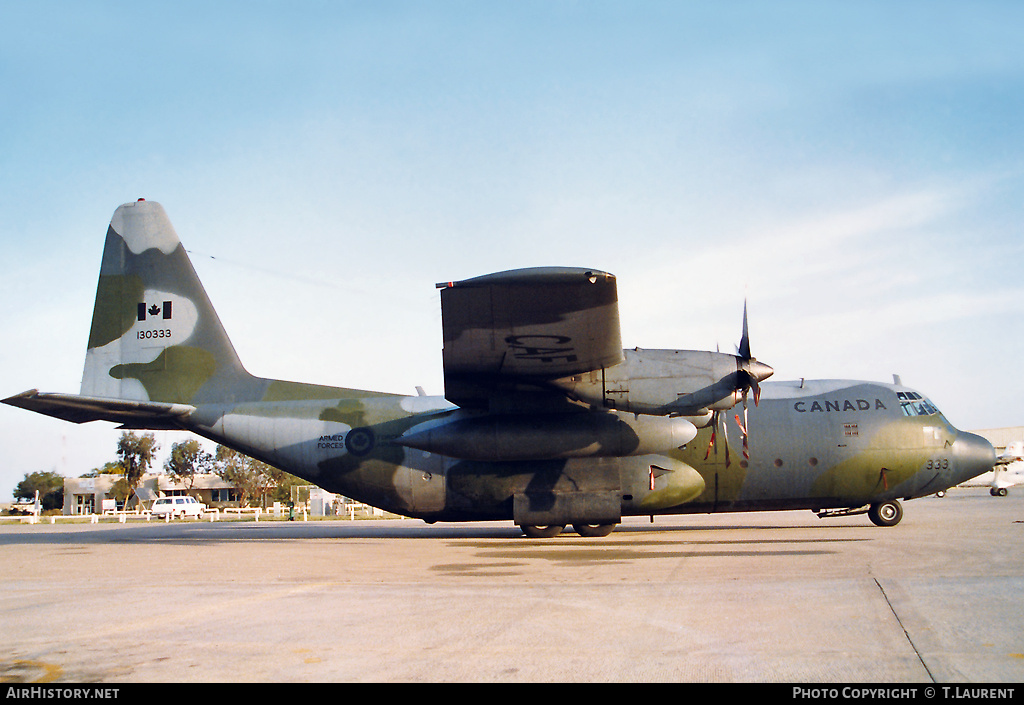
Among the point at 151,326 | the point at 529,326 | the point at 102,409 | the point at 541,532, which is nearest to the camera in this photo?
the point at 529,326

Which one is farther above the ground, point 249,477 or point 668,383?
point 668,383

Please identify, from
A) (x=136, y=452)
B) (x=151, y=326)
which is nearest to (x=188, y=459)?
(x=136, y=452)

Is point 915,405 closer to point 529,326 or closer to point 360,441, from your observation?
point 529,326

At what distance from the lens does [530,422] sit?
53.9ft

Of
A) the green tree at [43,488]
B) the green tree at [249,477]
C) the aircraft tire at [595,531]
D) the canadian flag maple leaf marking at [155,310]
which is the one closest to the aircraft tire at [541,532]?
the aircraft tire at [595,531]

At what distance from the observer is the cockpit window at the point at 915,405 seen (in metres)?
18.6

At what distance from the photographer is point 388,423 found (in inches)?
735

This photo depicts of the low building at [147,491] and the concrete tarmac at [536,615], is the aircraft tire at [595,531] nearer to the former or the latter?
the concrete tarmac at [536,615]

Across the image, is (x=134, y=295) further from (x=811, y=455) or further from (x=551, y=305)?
(x=811, y=455)

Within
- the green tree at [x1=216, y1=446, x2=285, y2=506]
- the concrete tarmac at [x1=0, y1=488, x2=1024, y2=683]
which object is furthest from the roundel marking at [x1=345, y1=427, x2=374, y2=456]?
the green tree at [x1=216, y1=446, x2=285, y2=506]

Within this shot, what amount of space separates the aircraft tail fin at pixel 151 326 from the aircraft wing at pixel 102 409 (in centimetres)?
68

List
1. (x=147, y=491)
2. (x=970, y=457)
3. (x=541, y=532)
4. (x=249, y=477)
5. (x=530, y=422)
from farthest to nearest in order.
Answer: (x=147, y=491), (x=249, y=477), (x=970, y=457), (x=541, y=532), (x=530, y=422)

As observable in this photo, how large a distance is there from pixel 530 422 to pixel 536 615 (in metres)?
9.14

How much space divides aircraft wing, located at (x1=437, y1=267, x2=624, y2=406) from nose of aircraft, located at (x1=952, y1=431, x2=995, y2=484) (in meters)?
9.71
